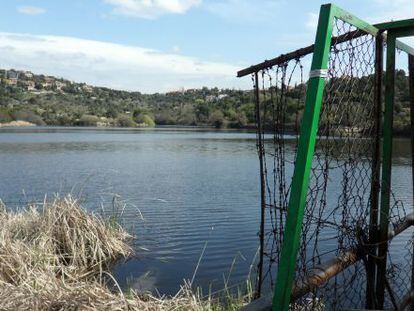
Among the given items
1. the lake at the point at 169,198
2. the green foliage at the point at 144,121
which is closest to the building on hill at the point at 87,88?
the green foliage at the point at 144,121

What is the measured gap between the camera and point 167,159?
1298 inches

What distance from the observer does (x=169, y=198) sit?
18000 mm

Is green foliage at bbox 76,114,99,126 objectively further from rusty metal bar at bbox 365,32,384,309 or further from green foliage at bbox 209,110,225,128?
rusty metal bar at bbox 365,32,384,309

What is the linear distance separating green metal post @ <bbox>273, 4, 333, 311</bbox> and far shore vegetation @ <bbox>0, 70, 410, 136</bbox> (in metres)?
70.1

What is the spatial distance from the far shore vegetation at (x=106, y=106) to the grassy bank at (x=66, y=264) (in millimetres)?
63164

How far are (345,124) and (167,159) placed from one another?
94.8 ft

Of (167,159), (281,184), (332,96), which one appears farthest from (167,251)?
(167,159)

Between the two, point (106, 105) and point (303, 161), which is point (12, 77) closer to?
point (106, 105)

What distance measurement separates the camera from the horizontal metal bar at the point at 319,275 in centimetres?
291

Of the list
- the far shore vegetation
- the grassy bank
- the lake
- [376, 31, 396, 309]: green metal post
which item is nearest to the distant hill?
the far shore vegetation

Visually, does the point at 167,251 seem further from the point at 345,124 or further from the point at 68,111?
the point at 68,111

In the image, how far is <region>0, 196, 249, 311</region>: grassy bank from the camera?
484cm

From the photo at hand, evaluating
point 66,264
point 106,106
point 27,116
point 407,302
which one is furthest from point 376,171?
point 106,106

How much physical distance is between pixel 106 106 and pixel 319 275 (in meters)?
142
